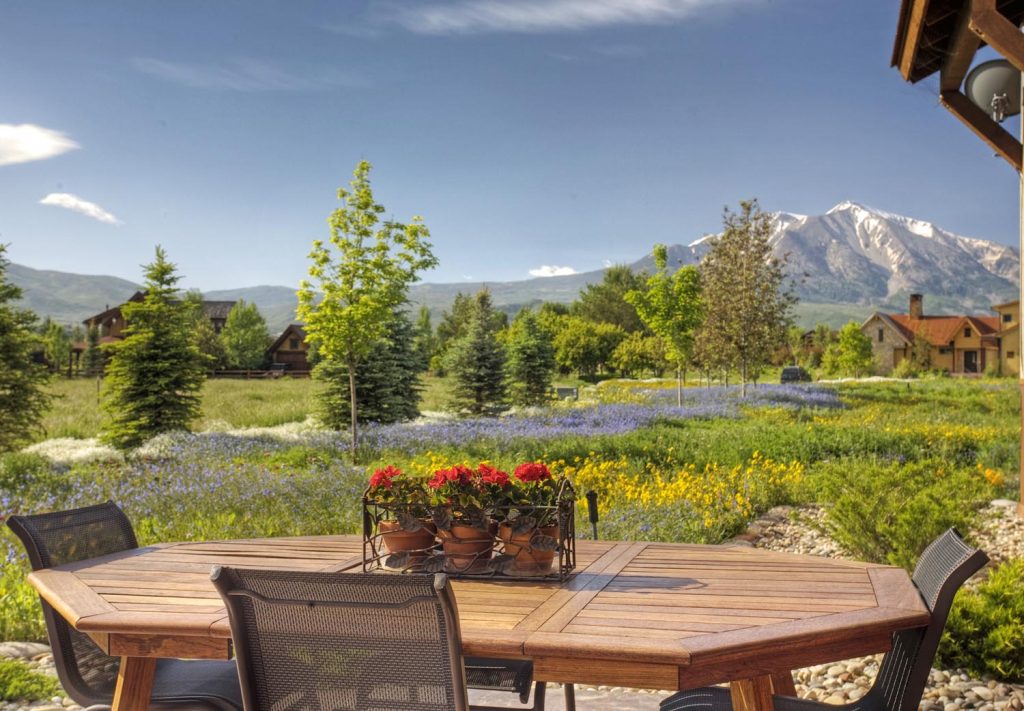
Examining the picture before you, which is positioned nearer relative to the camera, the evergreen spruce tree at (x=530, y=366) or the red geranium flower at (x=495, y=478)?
the red geranium flower at (x=495, y=478)

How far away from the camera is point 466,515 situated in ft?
7.43

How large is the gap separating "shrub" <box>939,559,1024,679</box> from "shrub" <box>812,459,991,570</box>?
41.1 inches

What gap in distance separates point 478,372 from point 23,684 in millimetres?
13384

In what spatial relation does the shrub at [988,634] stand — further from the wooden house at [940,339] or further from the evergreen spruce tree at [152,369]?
the wooden house at [940,339]

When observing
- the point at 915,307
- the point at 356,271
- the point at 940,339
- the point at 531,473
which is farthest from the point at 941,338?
the point at 531,473

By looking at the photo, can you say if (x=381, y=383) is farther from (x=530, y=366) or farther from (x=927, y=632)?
(x=927, y=632)

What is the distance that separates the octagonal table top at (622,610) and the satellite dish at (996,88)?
5477mm

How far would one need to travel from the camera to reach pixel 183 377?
12812mm

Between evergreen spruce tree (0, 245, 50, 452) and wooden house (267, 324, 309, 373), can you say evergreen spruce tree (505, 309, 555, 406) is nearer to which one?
evergreen spruce tree (0, 245, 50, 452)

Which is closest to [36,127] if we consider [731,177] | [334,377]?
[334,377]

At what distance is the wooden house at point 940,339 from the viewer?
3878 centimetres

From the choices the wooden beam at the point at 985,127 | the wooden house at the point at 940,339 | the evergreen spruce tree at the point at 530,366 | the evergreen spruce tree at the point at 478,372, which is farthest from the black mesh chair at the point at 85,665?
the wooden house at the point at 940,339

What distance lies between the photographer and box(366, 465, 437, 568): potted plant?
233cm

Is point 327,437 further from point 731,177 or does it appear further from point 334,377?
point 731,177
